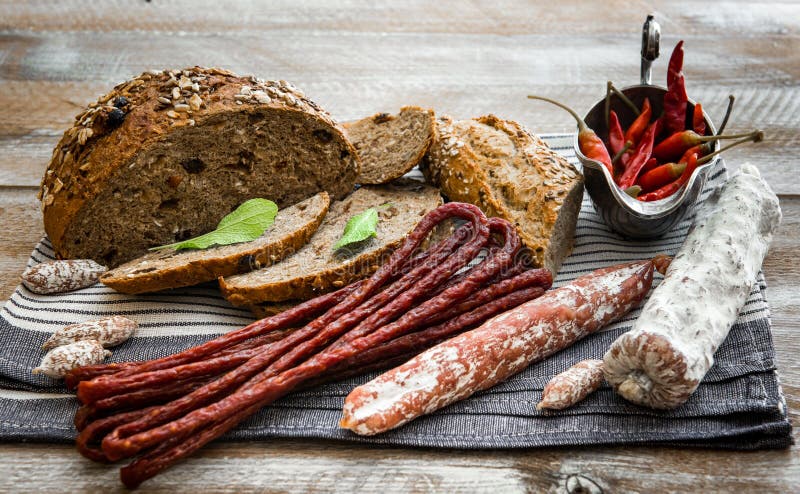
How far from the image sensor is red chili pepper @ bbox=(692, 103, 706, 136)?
13.5 feet

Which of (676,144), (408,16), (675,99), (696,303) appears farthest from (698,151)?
(408,16)

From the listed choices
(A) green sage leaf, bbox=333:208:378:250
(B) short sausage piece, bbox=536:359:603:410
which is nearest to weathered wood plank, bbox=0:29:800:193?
(A) green sage leaf, bbox=333:208:378:250

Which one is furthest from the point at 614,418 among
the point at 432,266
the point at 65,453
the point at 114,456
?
the point at 65,453

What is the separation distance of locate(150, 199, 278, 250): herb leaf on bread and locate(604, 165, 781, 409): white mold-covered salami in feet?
6.13

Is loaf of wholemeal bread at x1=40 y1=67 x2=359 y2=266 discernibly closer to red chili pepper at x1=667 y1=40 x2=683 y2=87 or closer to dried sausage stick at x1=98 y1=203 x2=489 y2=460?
dried sausage stick at x1=98 y1=203 x2=489 y2=460

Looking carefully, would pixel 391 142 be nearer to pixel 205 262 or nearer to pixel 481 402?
pixel 205 262

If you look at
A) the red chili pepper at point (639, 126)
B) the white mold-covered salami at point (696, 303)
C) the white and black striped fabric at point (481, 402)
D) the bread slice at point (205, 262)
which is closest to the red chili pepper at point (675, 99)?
the red chili pepper at point (639, 126)

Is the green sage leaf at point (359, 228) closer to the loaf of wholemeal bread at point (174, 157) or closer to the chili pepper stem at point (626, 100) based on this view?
the loaf of wholemeal bread at point (174, 157)

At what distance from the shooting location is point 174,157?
3936mm

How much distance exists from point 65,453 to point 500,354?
1831mm

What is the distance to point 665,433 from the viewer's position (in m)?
3.02

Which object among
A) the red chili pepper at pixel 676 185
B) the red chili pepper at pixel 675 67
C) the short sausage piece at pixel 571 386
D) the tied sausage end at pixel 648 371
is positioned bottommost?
the short sausage piece at pixel 571 386

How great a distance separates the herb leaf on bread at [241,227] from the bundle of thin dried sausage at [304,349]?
A: 65 centimetres

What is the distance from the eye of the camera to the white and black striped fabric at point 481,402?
3027 mm
